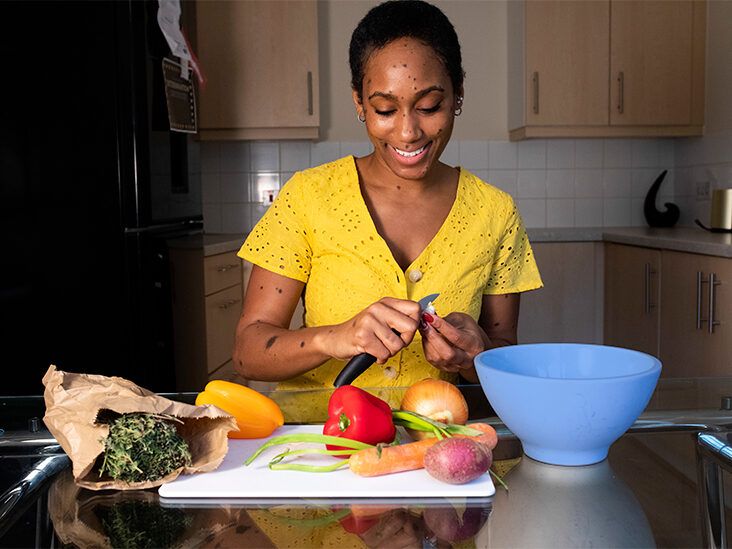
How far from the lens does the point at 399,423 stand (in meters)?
0.84

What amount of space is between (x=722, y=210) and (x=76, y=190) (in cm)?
232

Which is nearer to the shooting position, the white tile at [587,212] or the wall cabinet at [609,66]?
the wall cabinet at [609,66]

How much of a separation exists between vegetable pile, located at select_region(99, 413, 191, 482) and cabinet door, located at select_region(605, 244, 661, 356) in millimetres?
2681

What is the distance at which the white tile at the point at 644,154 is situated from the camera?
4066 millimetres

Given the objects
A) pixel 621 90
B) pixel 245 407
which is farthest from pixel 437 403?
pixel 621 90

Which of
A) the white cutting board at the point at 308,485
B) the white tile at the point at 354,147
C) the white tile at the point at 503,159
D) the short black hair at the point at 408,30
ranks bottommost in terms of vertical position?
the white cutting board at the point at 308,485

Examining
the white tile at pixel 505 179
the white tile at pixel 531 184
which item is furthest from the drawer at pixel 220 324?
the white tile at pixel 531 184

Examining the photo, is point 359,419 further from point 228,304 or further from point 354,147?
point 354,147

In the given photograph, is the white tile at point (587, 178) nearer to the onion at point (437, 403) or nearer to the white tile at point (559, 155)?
the white tile at point (559, 155)

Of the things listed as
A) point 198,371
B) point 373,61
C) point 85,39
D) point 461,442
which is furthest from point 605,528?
point 198,371

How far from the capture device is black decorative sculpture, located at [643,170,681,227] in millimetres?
3881

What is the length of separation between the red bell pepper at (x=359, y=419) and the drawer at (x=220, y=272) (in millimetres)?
2362

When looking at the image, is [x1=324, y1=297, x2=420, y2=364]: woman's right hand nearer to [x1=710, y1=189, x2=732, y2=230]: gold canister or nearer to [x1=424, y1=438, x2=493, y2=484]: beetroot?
[x1=424, y1=438, x2=493, y2=484]: beetroot

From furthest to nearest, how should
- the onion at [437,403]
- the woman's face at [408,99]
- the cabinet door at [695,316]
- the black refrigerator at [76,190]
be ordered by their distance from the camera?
the cabinet door at [695,316], the black refrigerator at [76,190], the woman's face at [408,99], the onion at [437,403]
